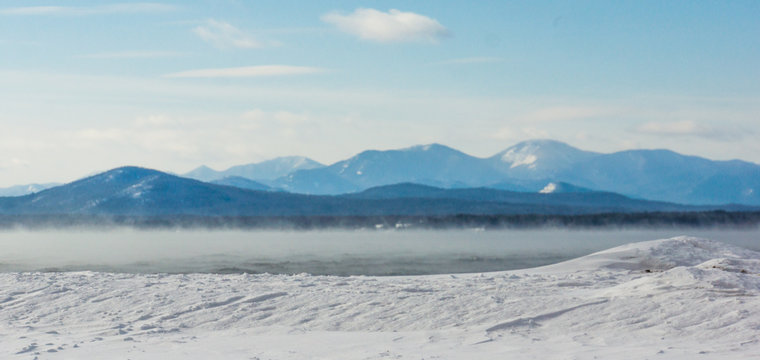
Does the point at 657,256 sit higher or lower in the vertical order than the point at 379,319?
higher

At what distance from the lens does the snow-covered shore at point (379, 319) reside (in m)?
12.8

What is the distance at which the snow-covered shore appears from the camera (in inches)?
503

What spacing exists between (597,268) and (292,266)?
14.8 meters

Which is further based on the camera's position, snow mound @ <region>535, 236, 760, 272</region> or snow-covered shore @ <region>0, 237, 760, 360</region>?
snow mound @ <region>535, 236, 760, 272</region>

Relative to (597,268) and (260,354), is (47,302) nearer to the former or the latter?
(260,354)

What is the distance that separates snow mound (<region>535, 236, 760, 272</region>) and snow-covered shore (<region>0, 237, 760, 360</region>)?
819cm

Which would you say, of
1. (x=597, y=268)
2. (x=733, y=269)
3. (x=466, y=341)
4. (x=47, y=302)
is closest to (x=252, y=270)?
(x=597, y=268)

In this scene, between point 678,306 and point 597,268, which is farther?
point 597,268

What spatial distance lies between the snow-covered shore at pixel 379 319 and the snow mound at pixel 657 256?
819cm

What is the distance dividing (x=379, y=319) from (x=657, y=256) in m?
17.3

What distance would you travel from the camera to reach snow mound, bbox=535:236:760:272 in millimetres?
27750

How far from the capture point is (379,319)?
15312 mm

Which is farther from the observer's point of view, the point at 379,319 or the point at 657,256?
the point at 657,256

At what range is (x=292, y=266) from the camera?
36719 mm
